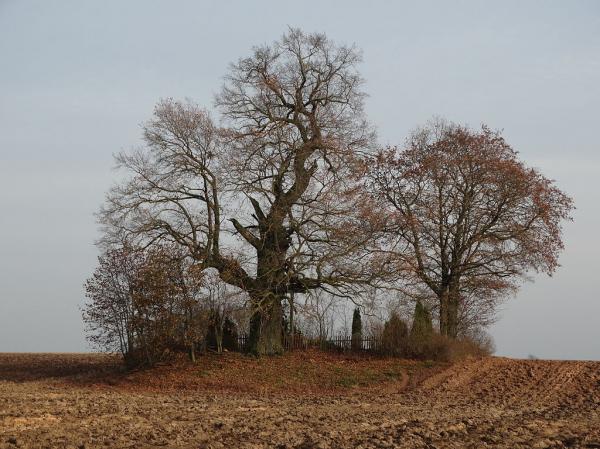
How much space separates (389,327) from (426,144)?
9.25 meters

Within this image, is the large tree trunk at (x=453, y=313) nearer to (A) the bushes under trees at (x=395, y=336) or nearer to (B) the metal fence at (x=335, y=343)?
(A) the bushes under trees at (x=395, y=336)

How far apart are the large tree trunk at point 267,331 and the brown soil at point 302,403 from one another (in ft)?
2.69

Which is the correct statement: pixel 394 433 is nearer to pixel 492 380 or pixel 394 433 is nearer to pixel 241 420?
pixel 241 420

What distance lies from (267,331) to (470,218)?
420 inches

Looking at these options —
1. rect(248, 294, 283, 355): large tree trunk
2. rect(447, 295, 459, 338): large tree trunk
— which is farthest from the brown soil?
rect(447, 295, 459, 338): large tree trunk

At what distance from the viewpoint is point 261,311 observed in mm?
29938

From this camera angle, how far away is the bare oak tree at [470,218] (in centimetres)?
3428

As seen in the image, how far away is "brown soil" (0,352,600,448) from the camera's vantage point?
14945mm

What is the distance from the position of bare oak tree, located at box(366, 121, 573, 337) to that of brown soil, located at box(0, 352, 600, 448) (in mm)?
4860

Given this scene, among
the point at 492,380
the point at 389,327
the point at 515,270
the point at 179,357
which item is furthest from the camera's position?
the point at 515,270

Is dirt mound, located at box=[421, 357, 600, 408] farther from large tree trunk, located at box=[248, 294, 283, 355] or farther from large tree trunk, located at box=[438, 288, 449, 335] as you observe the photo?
large tree trunk, located at box=[248, 294, 283, 355]

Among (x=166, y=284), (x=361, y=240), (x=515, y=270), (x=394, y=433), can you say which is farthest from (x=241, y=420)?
(x=515, y=270)

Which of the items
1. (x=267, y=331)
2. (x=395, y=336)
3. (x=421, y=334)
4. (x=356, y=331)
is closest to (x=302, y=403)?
(x=267, y=331)

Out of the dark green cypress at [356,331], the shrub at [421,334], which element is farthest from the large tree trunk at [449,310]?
the dark green cypress at [356,331]
